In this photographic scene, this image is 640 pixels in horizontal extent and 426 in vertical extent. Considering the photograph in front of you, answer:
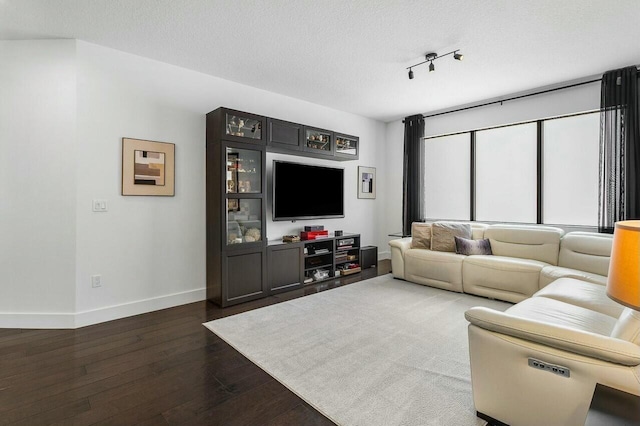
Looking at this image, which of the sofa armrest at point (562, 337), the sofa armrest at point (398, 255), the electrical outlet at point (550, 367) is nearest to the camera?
the sofa armrest at point (562, 337)

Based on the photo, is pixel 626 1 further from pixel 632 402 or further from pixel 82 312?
pixel 82 312

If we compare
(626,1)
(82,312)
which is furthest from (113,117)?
(626,1)

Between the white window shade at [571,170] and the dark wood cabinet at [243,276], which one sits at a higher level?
the white window shade at [571,170]

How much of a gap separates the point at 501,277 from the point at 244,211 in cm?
320

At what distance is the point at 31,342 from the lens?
8.42ft

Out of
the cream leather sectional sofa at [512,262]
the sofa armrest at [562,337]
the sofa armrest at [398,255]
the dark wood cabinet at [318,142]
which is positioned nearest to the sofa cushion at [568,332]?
the sofa armrest at [562,337]

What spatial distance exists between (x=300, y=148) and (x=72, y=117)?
8.23ft

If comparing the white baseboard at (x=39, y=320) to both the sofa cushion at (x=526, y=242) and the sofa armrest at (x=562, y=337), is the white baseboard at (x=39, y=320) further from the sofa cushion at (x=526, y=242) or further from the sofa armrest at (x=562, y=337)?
the sofa cushion at (x=526, y=242)

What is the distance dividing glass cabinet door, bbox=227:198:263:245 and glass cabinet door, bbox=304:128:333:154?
122 cm

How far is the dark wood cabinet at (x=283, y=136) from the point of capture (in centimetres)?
390

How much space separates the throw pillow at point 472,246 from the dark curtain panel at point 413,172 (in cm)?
134

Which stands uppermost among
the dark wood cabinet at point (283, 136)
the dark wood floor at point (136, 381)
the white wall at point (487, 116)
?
the white wall at point (487, 116)

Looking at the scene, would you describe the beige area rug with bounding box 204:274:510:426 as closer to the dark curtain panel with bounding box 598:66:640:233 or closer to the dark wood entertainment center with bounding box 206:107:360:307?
the dark wood entertainment center with bounding box 206:107:360:307

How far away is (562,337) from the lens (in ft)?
4.49
